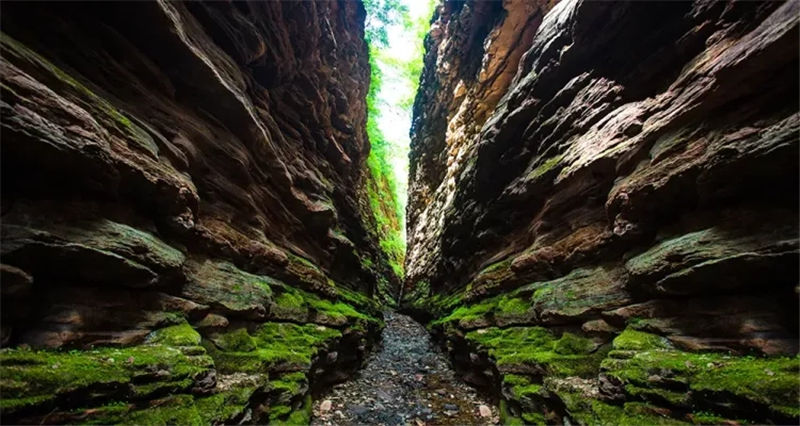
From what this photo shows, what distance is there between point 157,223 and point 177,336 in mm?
2015

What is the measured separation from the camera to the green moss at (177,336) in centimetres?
484

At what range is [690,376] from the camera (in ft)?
12.9

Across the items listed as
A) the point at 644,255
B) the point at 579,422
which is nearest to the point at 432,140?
the point at 644,255

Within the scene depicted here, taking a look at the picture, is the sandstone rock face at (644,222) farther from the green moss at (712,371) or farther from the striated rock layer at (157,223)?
the striated rock layer at (157,223)

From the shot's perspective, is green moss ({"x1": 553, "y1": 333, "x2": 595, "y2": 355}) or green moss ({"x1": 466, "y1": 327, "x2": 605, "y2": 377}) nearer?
green moss ({"x1": 466, "y1": 327, "x2": 605, "y2": 377})

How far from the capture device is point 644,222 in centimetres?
587

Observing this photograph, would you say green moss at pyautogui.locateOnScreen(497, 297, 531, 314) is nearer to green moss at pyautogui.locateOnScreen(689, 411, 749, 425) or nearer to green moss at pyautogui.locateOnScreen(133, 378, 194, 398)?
green moss at pyautogui.locateOnScreen(689, 411, 749, 425)

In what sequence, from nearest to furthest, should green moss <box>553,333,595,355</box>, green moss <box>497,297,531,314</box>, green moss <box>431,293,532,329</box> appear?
1. green moss <box>553,333,595,355</box>
2. green moss <box>497,297,531,314</box>
3. green moss <box>431,293,532,329</box>

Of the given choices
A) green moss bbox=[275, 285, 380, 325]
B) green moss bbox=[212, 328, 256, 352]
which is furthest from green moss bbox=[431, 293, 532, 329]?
green moss bbox=[212, 328, 256, 352]

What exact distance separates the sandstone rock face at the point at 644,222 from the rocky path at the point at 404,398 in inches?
31.1

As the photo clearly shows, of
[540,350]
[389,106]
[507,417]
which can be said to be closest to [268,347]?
[507,417]

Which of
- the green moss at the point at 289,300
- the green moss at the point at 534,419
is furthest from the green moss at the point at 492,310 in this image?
the green moss at the point at 289,300

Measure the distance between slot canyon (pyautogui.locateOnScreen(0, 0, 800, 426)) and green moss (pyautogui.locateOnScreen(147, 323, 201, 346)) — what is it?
0.03 meters

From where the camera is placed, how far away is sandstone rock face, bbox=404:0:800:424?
395 centimetres
